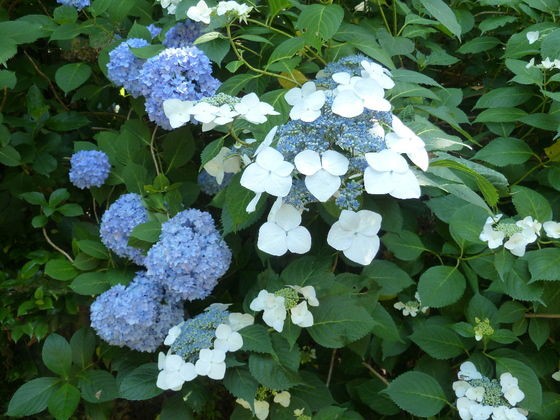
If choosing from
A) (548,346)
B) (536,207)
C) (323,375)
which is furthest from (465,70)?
(323,375)

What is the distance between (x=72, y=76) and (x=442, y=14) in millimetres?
1074

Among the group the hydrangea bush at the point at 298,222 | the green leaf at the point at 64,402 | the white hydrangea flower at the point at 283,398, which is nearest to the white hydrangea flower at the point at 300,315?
the hydrangea bush at the point at 298,222

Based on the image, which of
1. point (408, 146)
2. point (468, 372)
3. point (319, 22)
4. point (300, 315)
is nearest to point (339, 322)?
point (300, 315)

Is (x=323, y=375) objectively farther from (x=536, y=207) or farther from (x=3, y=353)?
(x=3, y=353)

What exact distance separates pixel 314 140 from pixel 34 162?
3.98ft

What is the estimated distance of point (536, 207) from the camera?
152 cm

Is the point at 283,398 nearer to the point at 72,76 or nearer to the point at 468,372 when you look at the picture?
the point at 468,372

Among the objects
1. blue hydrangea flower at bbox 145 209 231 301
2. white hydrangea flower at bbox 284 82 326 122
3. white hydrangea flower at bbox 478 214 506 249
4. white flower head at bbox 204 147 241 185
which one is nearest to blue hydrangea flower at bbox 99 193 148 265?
blue hydrangea flower at bbox 145 209 231 301

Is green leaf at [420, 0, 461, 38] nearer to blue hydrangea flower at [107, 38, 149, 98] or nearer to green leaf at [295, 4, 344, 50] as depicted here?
green leaf at [295, 4, 344, 50]

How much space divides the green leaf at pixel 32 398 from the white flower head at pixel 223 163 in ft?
2.33

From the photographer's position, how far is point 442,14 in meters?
1.59

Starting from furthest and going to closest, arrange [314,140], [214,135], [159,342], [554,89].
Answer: [214,135], [554,89], [159,342], [314,140]

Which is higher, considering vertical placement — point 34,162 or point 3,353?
point 34,162

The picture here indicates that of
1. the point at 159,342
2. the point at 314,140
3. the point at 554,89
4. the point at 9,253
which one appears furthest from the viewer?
the point at 9,253
